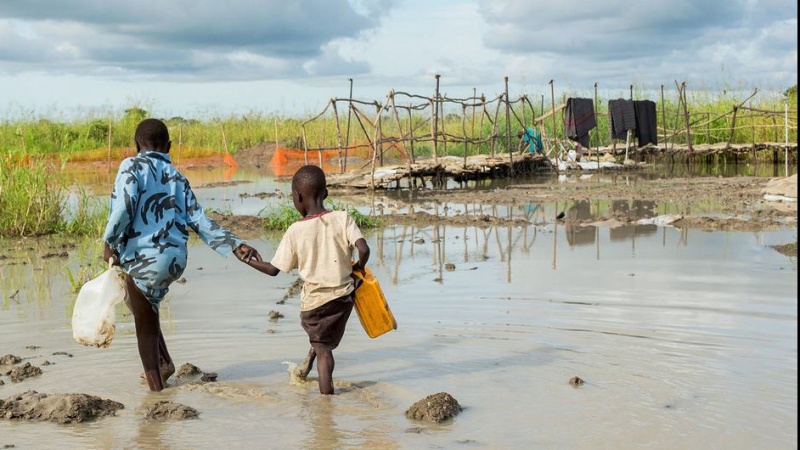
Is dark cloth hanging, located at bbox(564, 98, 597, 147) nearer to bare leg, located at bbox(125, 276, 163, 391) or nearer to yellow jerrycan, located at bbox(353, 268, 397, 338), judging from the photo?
yellow jerrycan, located at bbox(353, 268, 397, 338)

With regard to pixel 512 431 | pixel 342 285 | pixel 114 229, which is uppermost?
pixel 114 229

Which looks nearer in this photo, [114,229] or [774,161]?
[114,229]

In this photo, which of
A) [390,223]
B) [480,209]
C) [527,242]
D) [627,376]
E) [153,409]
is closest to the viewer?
[153,409]

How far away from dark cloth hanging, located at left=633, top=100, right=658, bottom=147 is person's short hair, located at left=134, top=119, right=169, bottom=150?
66.0 ft

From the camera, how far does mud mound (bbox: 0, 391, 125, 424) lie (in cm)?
434

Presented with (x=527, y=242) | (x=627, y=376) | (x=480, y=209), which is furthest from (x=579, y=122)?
(x=627, y=376)

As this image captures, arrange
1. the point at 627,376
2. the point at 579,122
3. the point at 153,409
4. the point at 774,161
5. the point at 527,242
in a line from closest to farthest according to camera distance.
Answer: the point at 153,409, the point at 627,376, the point at 527,242, the point at 579,122, the point at 774,161

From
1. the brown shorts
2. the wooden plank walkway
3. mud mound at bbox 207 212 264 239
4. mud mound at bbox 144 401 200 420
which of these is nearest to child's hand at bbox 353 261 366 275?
the brown shorts

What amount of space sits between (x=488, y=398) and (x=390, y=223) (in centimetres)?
744

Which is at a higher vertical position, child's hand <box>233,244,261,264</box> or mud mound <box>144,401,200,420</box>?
child's hand <box>233,244,261,264</box>

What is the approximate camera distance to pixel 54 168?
10.4 meters

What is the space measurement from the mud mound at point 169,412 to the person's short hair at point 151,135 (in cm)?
126

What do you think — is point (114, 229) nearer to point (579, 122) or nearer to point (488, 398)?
point (488, 398)

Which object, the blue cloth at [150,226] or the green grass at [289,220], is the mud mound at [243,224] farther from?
the blue cloth at [150,226]
